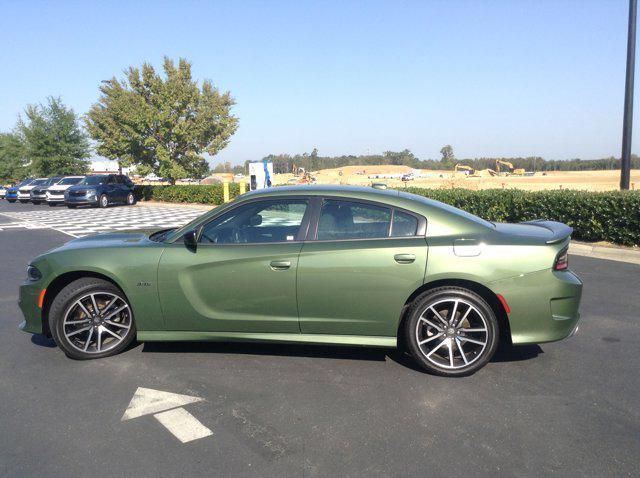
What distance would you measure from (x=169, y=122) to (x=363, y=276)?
27.8 metres

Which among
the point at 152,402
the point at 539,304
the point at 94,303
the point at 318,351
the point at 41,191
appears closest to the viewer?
the point at 152,402

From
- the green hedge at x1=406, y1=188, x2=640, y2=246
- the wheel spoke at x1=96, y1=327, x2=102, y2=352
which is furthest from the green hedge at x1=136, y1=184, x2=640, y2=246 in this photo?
the wheel spoke at x1=96, y1=327, x2=102, y2=352

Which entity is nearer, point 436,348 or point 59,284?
point 436,348

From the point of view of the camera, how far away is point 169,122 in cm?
2928

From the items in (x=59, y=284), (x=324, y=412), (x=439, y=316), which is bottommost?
(x=324, y=412)

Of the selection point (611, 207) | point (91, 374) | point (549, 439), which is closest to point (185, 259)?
point (91, 374)

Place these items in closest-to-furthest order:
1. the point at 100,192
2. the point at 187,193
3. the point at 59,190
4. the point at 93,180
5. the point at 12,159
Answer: the point at 100,192, the point at 93,180, the point at 59,190, the point at 187,193, the point at 12,159

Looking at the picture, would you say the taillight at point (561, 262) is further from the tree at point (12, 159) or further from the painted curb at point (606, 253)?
the tree at point (12, 159)

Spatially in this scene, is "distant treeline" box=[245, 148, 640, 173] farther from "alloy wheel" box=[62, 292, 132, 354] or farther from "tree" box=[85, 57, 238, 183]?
"alloy wheel" box=[62, 292, 132, 354]

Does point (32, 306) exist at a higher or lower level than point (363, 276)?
lower

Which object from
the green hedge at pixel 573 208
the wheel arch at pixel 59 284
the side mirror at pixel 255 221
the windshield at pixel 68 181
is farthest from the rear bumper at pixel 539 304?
the windshield at pixel 68 181

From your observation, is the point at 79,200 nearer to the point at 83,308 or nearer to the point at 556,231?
the point at 83,308

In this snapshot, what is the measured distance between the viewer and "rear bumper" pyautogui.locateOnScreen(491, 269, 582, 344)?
389 cm

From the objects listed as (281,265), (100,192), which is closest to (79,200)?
(100,192)
